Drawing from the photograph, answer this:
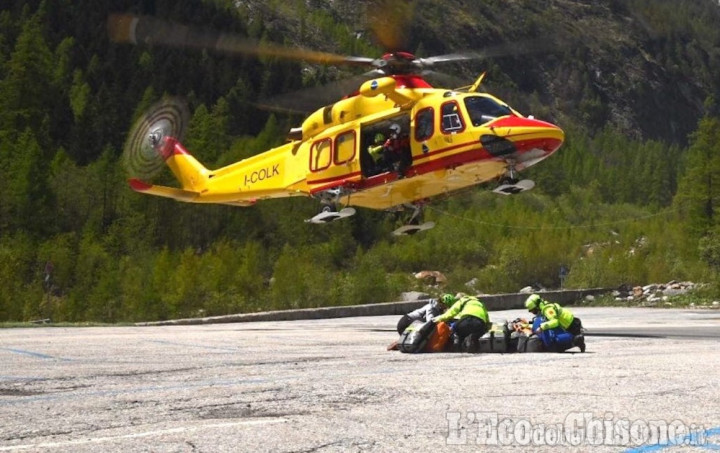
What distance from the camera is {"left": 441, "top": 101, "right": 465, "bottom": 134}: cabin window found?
61.8 feet

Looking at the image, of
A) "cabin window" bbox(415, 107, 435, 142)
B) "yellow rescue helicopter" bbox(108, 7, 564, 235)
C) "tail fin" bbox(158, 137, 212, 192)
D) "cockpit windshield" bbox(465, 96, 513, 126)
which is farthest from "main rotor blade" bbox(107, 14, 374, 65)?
"tail fin" bbox(158, 137, 212, 192)

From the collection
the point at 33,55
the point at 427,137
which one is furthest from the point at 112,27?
the point at 33,55

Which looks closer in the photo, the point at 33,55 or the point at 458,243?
the point at 458,243

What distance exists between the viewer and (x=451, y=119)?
19.0 m

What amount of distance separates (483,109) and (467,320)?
7.47 metres

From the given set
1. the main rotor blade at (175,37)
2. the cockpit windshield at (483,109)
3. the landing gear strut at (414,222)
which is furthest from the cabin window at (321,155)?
the cockpit windshield at (483,109)

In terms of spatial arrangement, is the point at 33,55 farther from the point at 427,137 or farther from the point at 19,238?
the point at 427,137

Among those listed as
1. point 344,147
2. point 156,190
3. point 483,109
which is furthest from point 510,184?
point 156,190

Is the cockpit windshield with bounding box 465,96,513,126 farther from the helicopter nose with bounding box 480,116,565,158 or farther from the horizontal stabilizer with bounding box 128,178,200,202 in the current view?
the horizontal stabilizer with bounding box 128,178,200,202

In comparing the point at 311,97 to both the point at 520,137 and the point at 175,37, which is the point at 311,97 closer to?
the point at 175,37

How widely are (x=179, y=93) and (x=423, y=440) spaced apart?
9535cm

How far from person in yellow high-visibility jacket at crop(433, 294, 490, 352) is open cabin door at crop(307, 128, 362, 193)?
27.2 feet

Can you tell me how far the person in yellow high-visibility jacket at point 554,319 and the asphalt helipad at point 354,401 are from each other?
0.88 feet

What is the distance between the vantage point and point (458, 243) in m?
66.1
